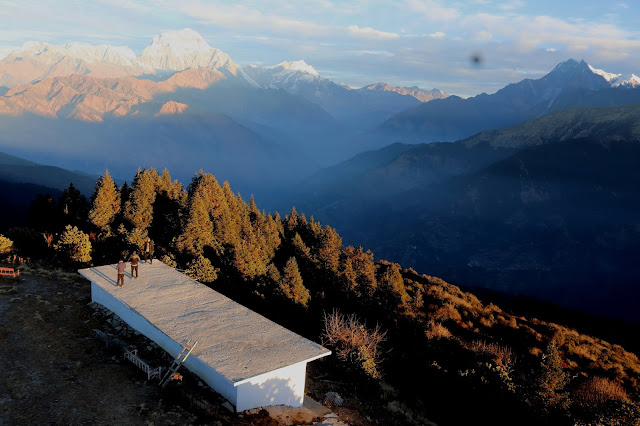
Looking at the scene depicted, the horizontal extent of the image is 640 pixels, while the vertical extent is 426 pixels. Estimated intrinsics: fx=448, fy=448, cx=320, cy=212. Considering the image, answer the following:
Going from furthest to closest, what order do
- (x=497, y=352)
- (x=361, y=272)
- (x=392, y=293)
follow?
1. (x=361, y=272)
2. (x=392, y=293)
3. (x=497, y=352)

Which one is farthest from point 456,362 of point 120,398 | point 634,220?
point 634,220

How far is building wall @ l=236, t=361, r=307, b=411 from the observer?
19.7 m

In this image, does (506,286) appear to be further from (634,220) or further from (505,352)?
(505,352)

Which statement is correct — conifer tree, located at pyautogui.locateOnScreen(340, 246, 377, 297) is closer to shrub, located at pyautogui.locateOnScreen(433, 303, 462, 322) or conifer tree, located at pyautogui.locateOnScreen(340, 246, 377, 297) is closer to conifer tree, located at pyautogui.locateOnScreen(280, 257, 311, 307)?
shrub, located at pyautogui.locateOnScreen(433, 303, 462, 322)

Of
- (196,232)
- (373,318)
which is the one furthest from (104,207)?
(373,318)

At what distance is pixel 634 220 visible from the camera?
7594 inches

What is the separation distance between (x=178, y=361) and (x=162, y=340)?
2.89m

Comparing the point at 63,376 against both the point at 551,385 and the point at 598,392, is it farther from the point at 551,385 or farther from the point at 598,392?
the point at 598,392

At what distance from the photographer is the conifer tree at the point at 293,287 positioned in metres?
37.0

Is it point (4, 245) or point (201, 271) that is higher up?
point (4, 245)

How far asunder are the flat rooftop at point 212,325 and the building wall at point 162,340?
431 mm

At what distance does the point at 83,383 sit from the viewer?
20344 millimetres

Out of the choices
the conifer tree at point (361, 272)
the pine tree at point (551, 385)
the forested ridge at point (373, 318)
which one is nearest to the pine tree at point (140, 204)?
the forested ridge at point (373, 318)

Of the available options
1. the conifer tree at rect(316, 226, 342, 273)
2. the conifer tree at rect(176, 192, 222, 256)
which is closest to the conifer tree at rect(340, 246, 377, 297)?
the conifer tree at rect(316, 226, 342, 273)
